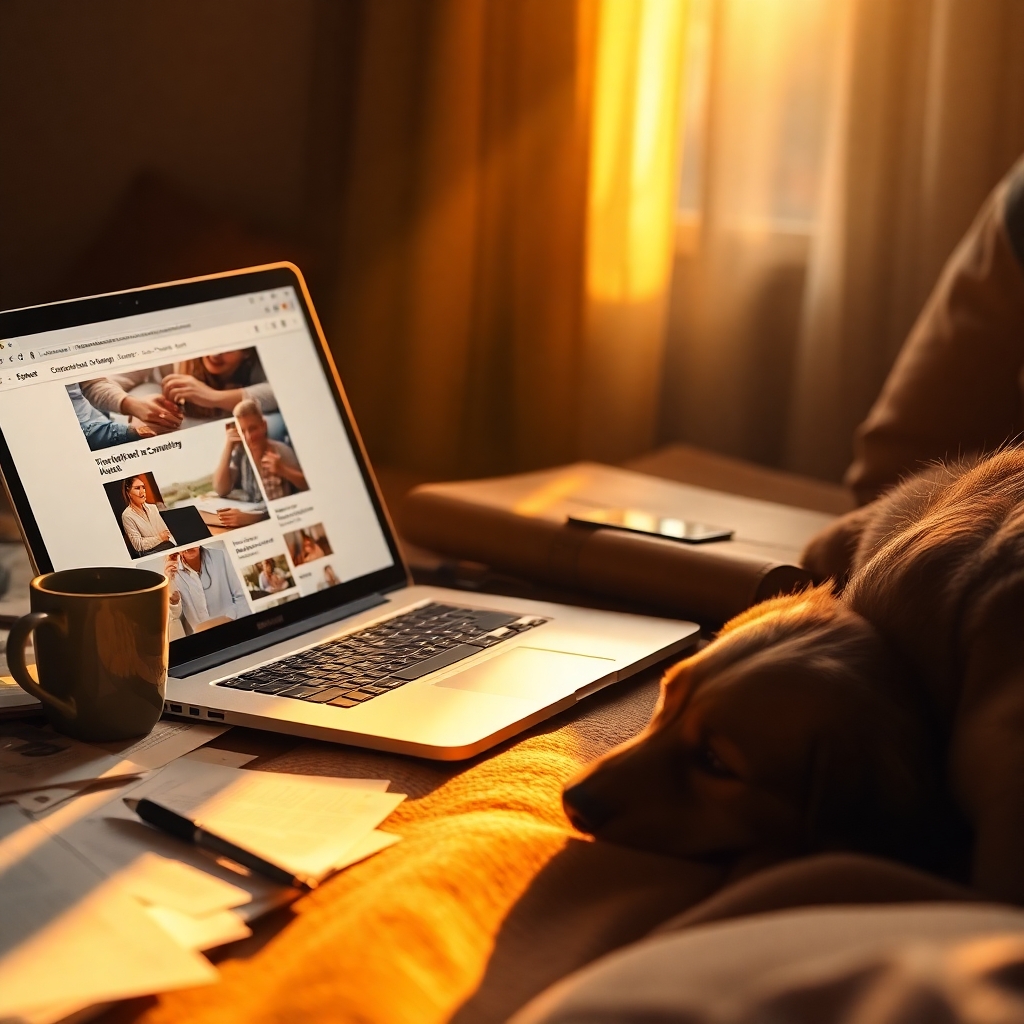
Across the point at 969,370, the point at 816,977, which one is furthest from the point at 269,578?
the point at 969,370

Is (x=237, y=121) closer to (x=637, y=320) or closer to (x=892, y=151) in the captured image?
(x=637, y=320)

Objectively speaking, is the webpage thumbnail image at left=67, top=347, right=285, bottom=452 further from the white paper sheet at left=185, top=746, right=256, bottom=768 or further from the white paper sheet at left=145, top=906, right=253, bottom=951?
the white paper sheet at left=145, top=906, right=253, bottom=951

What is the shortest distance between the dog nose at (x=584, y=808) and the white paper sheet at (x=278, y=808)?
0.38 feet

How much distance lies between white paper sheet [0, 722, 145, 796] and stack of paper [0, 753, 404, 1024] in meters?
0.02

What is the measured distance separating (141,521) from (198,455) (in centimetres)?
9

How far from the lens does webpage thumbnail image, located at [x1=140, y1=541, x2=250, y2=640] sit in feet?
3.54

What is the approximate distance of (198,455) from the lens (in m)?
1.15

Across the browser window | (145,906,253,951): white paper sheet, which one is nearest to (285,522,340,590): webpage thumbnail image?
the browser window

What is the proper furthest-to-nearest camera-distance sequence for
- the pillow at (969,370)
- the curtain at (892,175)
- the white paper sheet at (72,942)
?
the curtain at (892,175) < the pillow at (969,370) < the white paper sheet at (72,942)

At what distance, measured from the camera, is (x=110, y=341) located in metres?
1.11

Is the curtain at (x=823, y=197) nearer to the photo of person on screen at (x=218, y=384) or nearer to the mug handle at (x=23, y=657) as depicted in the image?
the photo of person on screen at (x=218, y=384)

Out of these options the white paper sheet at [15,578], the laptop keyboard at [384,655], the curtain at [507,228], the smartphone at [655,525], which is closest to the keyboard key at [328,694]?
the laptop keyboard at [384,655]

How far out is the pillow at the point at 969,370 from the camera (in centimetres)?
166

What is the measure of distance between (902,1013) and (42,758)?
675 mm
